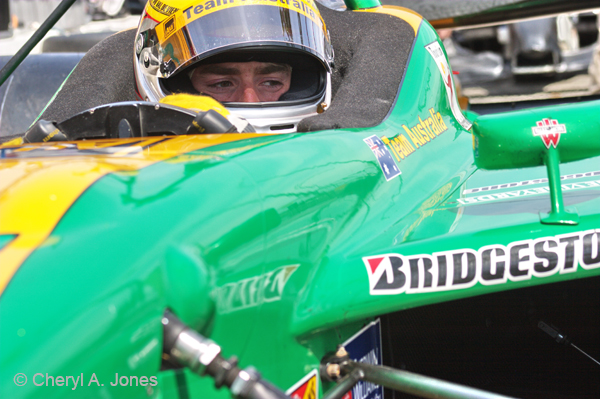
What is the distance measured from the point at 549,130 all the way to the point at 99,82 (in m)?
1.58

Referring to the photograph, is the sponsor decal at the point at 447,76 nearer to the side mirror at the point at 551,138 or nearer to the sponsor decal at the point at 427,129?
Result: the sponsor decal at the point at 427,129

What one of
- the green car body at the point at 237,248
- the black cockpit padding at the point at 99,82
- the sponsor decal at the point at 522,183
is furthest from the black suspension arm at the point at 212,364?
the black cockpit padding at the point at 99,82

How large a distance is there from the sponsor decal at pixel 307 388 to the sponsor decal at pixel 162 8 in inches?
52.3

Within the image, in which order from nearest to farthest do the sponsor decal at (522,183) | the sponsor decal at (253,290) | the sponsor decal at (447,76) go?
the sponsor decal at (253,290), the sponsor decal at (522,183), the sponsor decal at (447,76)

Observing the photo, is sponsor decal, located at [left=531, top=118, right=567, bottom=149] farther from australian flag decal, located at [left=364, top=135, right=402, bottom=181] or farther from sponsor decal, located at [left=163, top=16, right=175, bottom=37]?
sponsor decal, located at [left=163, top=16, right=175, bottom=37]

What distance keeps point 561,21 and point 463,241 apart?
29.3 feet

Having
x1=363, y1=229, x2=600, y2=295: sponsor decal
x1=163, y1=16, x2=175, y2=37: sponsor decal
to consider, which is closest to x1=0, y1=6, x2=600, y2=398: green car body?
x1=363, y1=229, x2=600, y2=295: sponsor decal

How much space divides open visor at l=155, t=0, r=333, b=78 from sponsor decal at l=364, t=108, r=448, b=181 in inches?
16.3

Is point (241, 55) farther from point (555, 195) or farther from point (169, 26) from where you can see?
point (555, 195)

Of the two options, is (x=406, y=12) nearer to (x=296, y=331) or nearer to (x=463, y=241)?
(x=463, y=241)

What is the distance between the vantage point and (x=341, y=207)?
52.8 inches

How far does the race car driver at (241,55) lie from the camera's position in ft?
6.58

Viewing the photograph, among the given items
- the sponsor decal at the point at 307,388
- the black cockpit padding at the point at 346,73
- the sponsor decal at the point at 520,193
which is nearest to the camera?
the sponsor decal at the point at 307,388

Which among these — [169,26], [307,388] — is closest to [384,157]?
[307,388]
